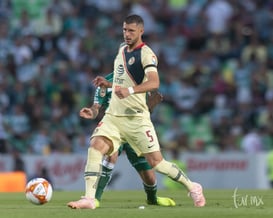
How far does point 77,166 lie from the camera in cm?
2484

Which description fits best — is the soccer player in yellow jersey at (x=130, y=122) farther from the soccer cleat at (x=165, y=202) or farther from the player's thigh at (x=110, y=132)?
the soccer cleat at (x=165, y=202)

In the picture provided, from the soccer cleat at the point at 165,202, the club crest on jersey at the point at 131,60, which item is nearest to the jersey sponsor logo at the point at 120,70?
the club crest on jersey at the point at 131,60

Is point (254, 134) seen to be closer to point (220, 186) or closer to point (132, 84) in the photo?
point (220, 186)

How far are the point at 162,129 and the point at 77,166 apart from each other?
A: 2.74 m

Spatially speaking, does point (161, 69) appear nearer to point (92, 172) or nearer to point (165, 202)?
point (165, 202)

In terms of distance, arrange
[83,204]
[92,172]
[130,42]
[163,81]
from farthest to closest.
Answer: [163,81], [130,42], [92,172], [83,204]

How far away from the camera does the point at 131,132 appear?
13273mm

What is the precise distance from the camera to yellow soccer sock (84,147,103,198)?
12797 millimetres

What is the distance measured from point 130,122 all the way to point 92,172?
2.87 ft

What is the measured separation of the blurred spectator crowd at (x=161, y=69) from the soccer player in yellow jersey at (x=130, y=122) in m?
11.3

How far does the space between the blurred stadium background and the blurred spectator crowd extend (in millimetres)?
28

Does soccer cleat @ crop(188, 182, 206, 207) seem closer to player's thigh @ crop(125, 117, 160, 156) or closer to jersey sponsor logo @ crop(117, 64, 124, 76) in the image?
player's thigh @ crop(125, 117, 160, 156)

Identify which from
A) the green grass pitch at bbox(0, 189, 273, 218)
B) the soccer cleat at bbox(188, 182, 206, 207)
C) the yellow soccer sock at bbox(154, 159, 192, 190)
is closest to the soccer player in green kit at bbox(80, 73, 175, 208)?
the green grass pitch at bbox(0, 189, 273, 218)

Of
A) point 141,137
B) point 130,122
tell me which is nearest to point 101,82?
point 130,122
